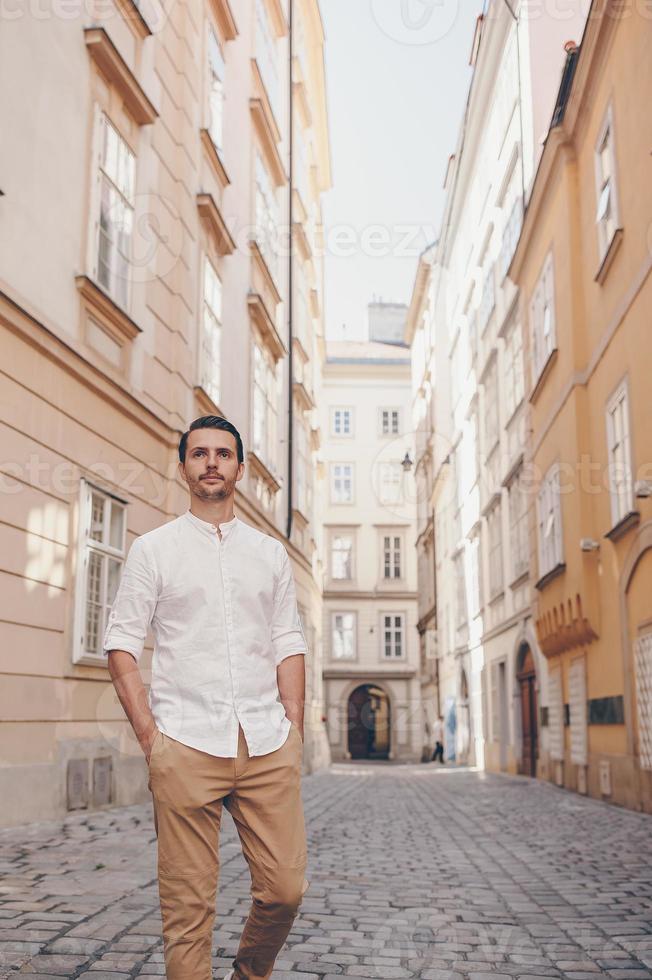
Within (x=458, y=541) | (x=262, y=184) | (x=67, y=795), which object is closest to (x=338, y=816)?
(x=67, y=795)

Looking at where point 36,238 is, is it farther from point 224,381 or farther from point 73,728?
point 224,381

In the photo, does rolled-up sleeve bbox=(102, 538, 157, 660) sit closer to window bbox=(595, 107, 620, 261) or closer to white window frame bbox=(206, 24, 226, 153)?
window bbox=(595, 107, 620, 261)

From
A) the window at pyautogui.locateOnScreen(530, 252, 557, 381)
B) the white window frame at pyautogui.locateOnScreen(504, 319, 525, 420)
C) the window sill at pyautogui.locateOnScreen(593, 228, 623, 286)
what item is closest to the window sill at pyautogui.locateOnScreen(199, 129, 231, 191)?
the window at pyautogui.locateOnScreen(530, 252, 557, 381)

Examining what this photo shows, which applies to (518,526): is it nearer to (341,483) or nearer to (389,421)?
(341,483)

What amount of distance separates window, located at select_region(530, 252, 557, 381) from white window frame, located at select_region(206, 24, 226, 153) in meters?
5.34

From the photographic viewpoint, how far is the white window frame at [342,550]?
49.1 m

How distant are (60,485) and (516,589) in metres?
13.0

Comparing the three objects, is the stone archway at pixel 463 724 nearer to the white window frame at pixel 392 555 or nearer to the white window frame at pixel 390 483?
the white window frame at pixel 392 555

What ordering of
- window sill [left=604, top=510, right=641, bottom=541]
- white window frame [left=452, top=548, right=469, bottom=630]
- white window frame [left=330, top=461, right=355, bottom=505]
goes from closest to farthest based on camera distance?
window sill [left=604, top=510, right=641, bottom=541] → white window frame [left=452, top=548, right=469, bottom=630] → white window frame [left=330, top=461, right=355, bottom=505]

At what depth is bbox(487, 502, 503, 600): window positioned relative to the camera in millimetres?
23234

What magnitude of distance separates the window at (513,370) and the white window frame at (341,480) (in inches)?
1120

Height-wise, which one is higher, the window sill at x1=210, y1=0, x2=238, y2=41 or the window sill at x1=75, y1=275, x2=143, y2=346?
the window sill at x1=210, y1=0, x2=238, y2=41

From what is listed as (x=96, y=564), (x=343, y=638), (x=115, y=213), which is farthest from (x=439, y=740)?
(x=115, y=213)

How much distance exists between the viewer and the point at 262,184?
20.2 m
